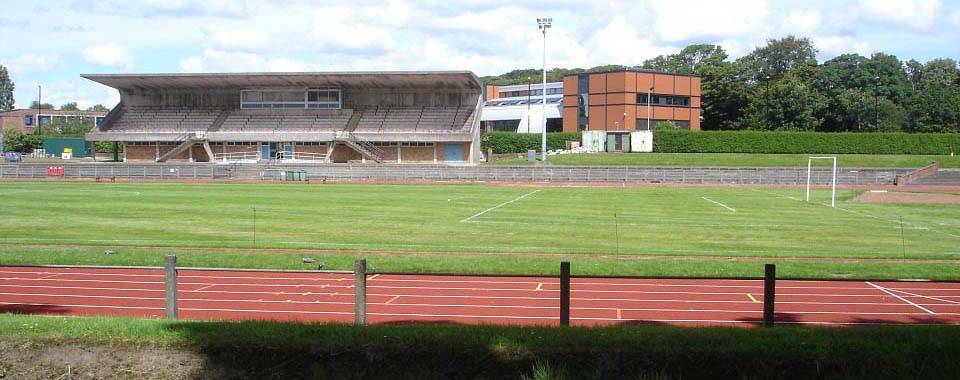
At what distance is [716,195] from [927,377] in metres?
38.9

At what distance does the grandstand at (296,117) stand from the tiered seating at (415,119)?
3.7 inches

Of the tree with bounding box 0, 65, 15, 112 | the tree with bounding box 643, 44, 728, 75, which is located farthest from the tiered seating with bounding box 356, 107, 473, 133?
the tree with bounding box 0, 65, 15, 112

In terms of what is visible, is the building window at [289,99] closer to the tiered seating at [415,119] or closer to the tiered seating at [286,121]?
the tiered seating at [286,121]

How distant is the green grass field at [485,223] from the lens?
21.8m

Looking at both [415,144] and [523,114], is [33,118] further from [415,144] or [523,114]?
[415,144]

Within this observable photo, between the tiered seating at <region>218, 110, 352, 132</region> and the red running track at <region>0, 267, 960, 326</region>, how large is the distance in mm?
59671

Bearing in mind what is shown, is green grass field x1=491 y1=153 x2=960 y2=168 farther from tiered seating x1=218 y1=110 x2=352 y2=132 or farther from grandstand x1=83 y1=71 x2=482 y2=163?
tiered seating x1=218 y1=110 x2=352 y2=132

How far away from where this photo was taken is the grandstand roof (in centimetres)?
7282

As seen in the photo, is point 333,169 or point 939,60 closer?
point 333,169

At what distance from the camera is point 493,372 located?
27.0 feet

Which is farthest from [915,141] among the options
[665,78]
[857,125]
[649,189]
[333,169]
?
[333,169]

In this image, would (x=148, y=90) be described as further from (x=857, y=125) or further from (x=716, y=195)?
(x=857, y=125)

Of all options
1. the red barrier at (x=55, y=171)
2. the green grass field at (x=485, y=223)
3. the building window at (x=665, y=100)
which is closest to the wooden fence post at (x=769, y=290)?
the green grass field at (x=485, y=223)

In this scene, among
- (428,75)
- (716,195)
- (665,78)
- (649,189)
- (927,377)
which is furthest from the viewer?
(665,78)
